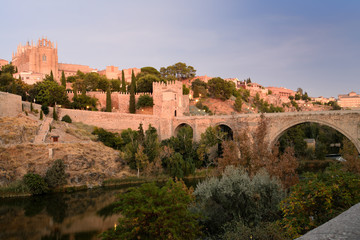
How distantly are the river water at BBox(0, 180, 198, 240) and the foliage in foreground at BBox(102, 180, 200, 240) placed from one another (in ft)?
18.7

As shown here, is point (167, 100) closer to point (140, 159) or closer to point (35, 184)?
point (140, 159)

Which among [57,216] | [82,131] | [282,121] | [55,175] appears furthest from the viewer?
[82,131]

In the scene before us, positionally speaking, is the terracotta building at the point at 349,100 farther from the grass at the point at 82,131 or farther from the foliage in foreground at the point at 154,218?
the foliage in foreground at the point at 154,218

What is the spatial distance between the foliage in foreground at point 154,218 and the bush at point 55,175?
540 inches

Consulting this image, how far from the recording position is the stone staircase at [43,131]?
2238 cm

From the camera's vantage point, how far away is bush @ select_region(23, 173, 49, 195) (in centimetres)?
1833

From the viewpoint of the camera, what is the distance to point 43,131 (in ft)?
77.8

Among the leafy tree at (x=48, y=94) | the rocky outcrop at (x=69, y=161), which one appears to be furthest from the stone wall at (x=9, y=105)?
the leafy tree at (x=48, y=94)

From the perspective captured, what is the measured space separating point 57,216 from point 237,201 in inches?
409

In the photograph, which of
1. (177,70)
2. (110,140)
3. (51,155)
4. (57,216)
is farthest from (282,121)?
(177,70)

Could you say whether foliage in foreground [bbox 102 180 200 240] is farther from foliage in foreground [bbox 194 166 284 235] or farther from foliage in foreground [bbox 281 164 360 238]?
foliage in foreground [bbox 281 164 360 238]

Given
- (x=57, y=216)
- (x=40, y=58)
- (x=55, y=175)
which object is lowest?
(x=57, y=216)

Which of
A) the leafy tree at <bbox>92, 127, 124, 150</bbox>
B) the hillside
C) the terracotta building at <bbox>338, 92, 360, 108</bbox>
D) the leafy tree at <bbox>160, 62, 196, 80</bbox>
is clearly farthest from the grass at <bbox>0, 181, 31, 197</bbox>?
the terracotta building at <bbox>338, 92, 360, 108</bbox>

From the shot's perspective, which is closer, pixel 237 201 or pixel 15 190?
pixel 237 201
